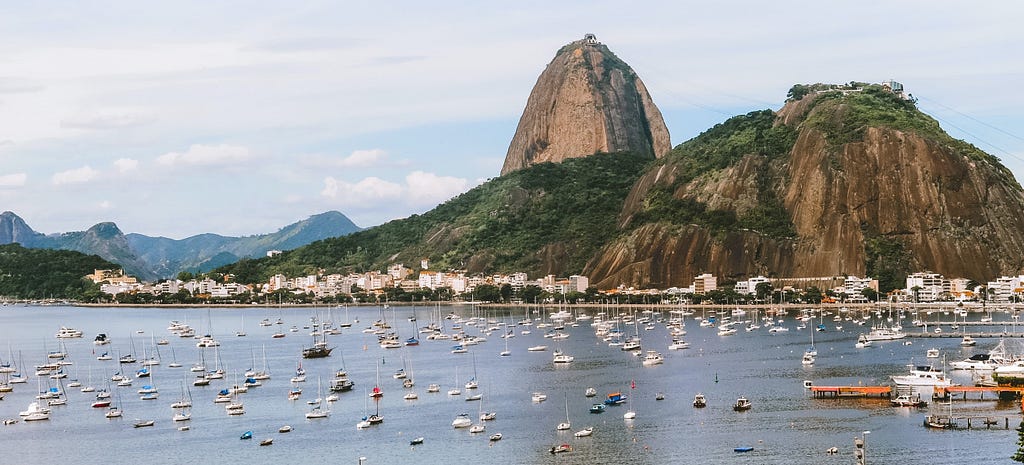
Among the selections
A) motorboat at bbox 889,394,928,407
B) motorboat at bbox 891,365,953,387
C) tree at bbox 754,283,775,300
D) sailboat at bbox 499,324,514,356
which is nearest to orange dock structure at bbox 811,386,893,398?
motorboat at bbox 891,365,953,387

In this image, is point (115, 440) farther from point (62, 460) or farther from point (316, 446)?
point (316, 446)

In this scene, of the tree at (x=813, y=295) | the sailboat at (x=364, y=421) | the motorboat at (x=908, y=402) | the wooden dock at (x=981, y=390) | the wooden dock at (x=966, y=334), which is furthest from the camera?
the tree at (x=813, y=295)

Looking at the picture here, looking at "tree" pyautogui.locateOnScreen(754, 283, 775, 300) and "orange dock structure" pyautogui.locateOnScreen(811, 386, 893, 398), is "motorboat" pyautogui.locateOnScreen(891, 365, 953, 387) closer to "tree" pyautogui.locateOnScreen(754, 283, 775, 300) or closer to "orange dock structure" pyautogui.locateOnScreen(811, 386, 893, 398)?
"orange dock structure" pyautogui.locateOnScreen(811, 386, 893, 398)

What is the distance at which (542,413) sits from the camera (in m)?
81.6

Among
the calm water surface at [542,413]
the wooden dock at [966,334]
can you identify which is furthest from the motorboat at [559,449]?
the wooden dock at [966,334]

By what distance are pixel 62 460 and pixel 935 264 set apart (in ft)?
500

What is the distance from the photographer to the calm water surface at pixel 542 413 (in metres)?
67.9

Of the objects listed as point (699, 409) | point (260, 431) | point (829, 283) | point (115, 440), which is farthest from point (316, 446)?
point (829, 283)

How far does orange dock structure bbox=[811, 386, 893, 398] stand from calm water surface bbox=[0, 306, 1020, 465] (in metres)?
1.66

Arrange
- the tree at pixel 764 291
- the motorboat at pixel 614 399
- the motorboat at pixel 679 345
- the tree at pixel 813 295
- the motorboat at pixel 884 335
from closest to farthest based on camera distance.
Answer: the motorboat at pixel 614 399
the motorboat at pixel 679 345
the motorboat at pixel 884 335
the tree at pixel 813 295
the tree at pixel 764 291

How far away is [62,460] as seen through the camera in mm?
70625

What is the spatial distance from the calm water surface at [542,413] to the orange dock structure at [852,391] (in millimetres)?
1664

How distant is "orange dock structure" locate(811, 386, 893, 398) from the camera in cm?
8375

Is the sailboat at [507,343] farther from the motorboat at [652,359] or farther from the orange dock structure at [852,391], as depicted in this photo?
the orange dock structure at [852,391]
